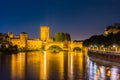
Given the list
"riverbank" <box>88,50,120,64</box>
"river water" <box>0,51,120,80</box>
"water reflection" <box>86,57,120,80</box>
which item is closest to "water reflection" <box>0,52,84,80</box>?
"river water" <box>0,51,120,80</box>

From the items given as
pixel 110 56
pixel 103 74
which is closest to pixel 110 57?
pixel 110 56

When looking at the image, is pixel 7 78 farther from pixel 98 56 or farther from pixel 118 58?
pixel 98 56

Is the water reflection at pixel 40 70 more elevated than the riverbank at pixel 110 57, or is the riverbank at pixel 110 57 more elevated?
the riverbank at pixel 110 57

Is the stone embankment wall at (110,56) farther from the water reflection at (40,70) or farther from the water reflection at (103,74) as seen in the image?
the water reflection at (103,74)

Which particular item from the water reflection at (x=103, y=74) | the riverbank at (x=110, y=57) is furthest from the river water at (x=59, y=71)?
the riverbank at (x=110, y=57)

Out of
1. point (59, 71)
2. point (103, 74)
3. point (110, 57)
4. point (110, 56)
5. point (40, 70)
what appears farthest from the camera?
point (110, 56)

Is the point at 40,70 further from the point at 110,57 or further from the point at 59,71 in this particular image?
the point at 110,57

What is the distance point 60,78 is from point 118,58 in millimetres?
17593

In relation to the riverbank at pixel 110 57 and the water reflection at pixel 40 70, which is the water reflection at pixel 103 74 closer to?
the water reflection at pixel 40 70

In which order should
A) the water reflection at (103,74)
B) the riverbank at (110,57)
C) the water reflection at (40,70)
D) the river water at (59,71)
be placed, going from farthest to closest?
the riverbank at (110,57) < the water reflection at (40,70) < the river water at (59,71) < the water reflection at (103,74)

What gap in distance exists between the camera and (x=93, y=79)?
40.9 m

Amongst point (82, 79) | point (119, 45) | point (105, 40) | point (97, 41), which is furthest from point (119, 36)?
point (82, 79)

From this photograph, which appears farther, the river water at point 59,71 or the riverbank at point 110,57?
the riverbank at point 110,57

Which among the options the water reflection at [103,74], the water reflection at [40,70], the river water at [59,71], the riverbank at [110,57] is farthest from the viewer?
the riverbank at [110,57]
